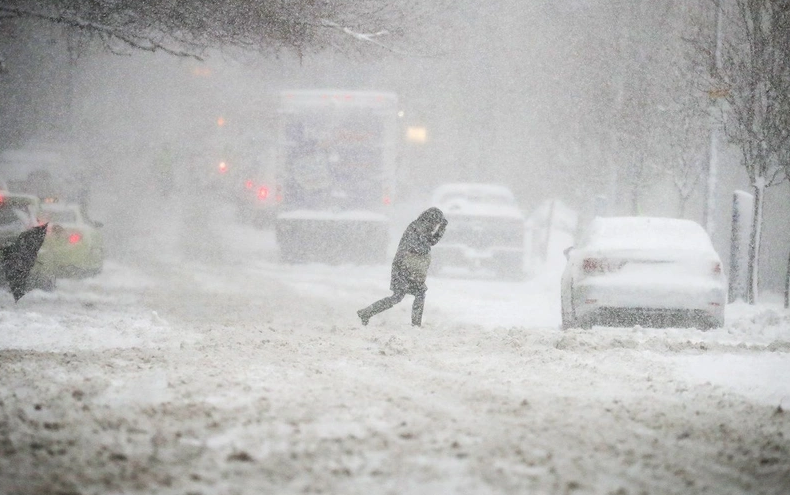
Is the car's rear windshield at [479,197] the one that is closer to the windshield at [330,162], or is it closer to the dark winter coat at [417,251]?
the windshield at [330,162]

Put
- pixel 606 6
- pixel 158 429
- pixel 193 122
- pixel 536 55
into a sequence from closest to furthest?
pixel 158 429 → pixel 606 6 → pixel 536 55 → pixel 193 122

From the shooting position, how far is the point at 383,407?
5531 millimetres

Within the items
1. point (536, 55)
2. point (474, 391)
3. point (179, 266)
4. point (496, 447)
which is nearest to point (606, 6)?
point (536, 55)

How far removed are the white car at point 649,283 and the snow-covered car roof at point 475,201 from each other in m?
7.35

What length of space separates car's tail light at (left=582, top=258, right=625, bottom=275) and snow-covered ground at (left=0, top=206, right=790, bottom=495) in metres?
0.77

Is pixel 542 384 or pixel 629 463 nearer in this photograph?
pixel 629 463

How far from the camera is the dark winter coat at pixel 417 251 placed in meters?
10.1

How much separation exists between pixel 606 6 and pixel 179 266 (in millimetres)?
12306

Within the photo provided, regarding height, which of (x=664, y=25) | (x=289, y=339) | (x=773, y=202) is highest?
(x=664, y=25)

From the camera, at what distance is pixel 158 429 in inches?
190

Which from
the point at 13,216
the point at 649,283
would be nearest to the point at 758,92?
the point at 649,283

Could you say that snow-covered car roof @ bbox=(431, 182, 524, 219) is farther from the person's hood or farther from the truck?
the person's hood

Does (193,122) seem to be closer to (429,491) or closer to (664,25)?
(664,25)

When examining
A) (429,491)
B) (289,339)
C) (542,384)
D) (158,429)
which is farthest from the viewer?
(289,339)
